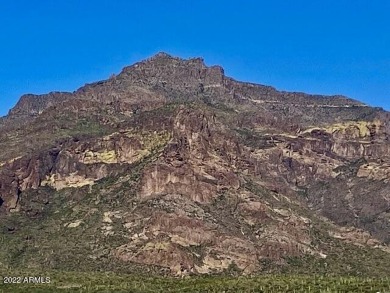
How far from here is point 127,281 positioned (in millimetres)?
172750

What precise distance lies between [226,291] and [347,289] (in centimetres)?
2361

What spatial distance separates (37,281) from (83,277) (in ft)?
66.9

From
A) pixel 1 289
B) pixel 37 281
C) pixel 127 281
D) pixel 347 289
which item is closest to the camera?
pixel 347 289

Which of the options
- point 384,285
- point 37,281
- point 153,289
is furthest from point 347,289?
point 37,281

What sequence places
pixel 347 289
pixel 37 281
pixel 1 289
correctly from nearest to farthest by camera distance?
pixel 347 289, pixel 1 289, pixel 37 281

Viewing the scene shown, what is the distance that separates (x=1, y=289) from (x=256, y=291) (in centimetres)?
5157

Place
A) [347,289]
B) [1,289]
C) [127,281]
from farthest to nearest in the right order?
[127,281] < [1,289] < [347,289]

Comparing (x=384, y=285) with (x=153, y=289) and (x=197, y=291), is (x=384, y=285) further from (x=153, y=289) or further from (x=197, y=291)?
(x=153, y=289)

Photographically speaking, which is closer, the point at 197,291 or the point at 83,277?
the point at 197,291

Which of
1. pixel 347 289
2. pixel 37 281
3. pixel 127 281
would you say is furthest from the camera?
pixel 127 281

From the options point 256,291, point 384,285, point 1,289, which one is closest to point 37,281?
point 1,289

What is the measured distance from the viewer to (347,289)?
137250 millimetres

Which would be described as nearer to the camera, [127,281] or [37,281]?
[37,281]

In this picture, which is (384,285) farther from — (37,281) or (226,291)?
(37,281)
